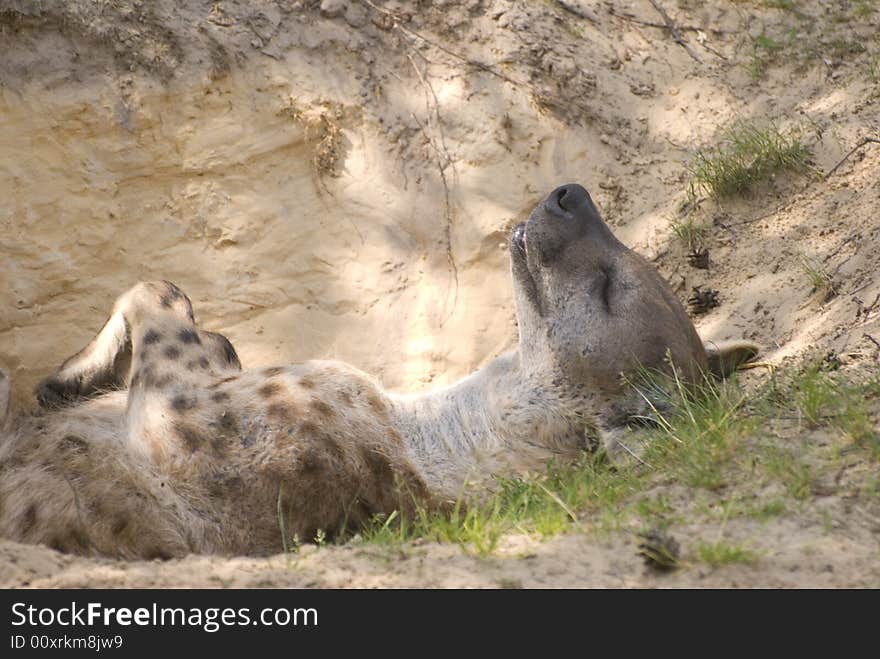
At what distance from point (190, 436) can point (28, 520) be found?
0.68 meters

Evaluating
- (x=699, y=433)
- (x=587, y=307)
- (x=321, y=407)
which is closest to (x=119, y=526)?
(x=321, y=407)

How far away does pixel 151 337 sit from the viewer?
503 centimetres

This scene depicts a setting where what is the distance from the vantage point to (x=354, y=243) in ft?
21.1

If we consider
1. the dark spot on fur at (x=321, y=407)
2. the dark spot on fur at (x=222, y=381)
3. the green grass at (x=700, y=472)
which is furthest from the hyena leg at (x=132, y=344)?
the green grass at (x=700, y=472)

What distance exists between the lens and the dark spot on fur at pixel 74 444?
→ 15.4 feet

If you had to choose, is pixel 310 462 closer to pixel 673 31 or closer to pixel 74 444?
pixel 74 444

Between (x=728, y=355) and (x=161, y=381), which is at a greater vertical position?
(x=161, y=381)

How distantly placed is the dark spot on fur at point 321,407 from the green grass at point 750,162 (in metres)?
2.56

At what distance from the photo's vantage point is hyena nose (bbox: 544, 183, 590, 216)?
15.8ft

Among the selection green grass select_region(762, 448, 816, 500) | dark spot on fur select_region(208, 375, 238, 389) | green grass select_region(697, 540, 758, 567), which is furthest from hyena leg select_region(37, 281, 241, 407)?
green grass select_region(697, 540, 758, 567)

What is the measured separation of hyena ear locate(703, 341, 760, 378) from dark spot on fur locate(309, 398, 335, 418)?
1606mm

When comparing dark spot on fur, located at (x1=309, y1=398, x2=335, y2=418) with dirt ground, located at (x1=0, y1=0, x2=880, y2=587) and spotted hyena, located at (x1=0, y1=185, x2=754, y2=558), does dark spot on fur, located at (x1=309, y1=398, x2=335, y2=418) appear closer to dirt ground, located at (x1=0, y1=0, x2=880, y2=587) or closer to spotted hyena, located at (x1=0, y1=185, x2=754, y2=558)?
spotted hyena, located at (x1=0, y1=185, x2=754, y2=558)

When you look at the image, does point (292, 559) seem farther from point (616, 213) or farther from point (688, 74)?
point (688, 74)
